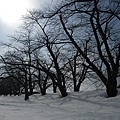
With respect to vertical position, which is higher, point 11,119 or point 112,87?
point 112,87

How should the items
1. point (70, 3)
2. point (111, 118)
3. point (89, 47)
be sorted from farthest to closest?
point (89, 47), point (70, 3), point (111, 118)

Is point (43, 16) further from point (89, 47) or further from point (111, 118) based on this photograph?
point (111, 118)

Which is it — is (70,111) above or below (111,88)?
below

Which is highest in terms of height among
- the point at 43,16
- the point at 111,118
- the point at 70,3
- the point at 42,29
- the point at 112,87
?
the point at 42,29

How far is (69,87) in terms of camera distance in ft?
112

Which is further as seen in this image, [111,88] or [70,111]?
[111,88]

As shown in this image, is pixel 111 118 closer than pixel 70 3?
Yes

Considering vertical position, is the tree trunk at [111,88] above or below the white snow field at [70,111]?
above

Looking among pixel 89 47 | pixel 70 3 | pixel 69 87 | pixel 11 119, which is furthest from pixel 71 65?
pixel 11 119

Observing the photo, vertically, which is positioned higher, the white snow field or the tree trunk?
the tree trunk

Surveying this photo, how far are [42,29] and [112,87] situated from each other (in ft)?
32.1

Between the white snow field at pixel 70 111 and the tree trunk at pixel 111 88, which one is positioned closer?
the white snow field at pixel 70 111

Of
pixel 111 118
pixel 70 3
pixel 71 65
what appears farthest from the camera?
pixel 71 65

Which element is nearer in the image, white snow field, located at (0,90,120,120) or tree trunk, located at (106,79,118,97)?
white snow field, located at (0,90,120,120)
